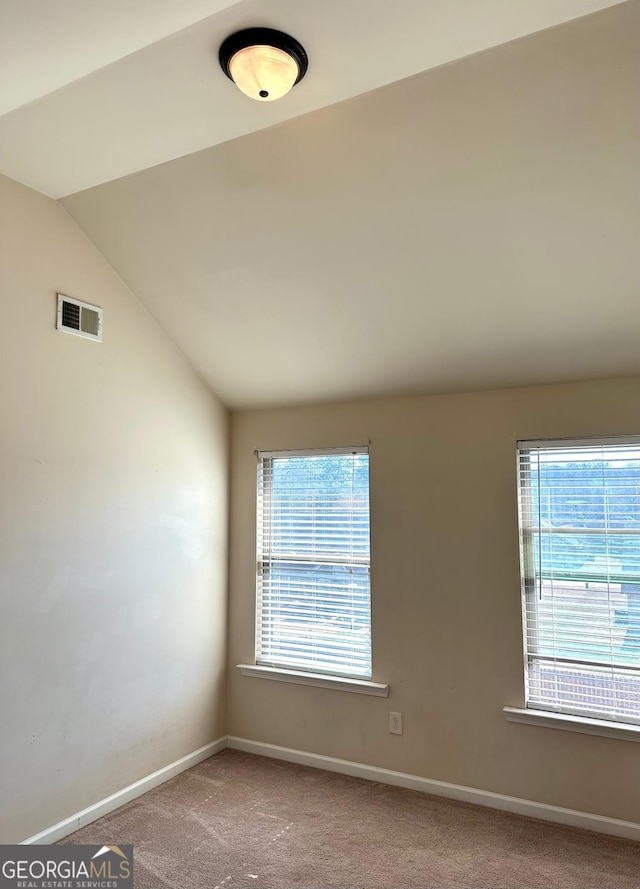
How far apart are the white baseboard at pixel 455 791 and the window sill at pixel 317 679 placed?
0.40m

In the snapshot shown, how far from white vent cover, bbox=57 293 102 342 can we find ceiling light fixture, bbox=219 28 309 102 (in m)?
1.46

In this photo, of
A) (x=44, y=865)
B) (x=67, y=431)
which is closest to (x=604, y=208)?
(x=67, y=431)

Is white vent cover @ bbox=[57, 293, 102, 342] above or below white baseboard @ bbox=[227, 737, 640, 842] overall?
above

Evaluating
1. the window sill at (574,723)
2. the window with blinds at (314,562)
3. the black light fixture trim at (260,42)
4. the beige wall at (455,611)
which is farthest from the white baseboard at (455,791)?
the black light fixture trim at (260,42)

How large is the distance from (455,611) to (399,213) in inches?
80.0

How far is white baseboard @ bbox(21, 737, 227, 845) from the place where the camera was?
267 centimetres

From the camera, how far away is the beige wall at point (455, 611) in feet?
9.76

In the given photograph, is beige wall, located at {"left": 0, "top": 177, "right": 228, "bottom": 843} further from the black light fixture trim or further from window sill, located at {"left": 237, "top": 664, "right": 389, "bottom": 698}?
the black light fixture trim

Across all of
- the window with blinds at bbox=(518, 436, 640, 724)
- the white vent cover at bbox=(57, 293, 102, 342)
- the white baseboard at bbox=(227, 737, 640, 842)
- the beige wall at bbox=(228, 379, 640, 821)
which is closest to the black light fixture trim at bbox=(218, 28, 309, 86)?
the white vent cover at bbox=(57, 293, 102, 342)

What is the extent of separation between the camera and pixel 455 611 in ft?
10.7

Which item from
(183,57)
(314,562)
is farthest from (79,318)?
(314,562)

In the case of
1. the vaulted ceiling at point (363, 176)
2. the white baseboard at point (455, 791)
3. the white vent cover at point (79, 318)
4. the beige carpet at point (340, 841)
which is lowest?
the beige carpet at point (340, 841)

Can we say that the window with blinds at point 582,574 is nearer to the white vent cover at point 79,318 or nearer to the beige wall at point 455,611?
the beige wall at point 455,611

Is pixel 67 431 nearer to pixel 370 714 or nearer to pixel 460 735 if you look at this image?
pixel 370 714
